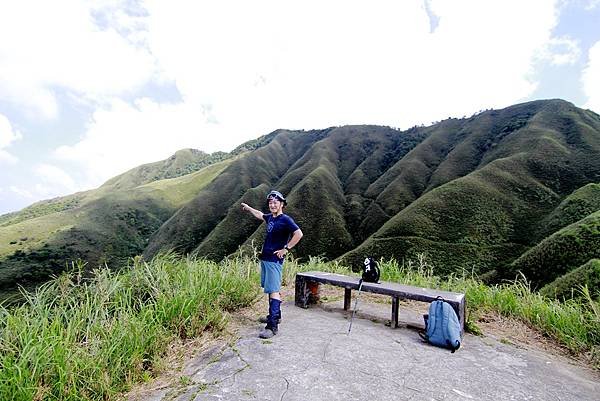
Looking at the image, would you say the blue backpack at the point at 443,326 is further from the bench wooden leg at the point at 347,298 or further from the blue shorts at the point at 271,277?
the blue shorts at the point at 271,277

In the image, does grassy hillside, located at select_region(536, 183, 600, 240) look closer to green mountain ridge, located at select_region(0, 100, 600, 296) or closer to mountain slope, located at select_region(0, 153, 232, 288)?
green mountain ridge, located at select_region(0, 100, 600, 296)

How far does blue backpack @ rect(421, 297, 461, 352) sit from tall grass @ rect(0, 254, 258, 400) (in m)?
2.64

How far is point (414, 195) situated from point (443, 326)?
79704 millimetres

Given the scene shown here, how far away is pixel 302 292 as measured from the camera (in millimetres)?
6043

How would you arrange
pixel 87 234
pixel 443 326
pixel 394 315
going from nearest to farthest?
pixel 443 326
pixel 394 315
pixel 87 234

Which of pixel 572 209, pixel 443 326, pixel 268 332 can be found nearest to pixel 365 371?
pixel 268 332

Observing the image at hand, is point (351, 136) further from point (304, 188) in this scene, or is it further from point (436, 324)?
point (436, 324)

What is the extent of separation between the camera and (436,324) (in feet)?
14.9

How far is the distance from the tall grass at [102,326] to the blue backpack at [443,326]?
2.64 meters

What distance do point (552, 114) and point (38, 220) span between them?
12810 centimetres

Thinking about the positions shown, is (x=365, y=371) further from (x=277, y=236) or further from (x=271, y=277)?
(x=277, y=236)

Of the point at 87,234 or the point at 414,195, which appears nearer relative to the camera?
the point at 414,195

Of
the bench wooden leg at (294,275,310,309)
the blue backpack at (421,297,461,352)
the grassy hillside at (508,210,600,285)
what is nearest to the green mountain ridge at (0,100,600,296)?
the grassy hillside at (508,210,600,285)

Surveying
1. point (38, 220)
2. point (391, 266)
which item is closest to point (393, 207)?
point (391, 266)
